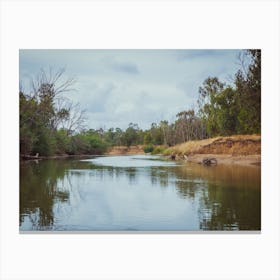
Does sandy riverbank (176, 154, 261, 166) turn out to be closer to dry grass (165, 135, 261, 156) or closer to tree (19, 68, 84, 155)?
dry grass (165, 135, 261, 156)

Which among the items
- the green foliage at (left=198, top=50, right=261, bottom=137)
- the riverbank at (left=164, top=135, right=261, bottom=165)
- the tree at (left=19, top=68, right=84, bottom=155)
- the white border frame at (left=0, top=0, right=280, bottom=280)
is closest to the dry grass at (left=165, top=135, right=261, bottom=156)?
the riverbank at (left=164, top=135, right=261, bottom=165)

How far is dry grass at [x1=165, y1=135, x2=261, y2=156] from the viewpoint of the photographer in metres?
6.90

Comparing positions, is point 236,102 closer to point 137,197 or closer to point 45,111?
point 137,197

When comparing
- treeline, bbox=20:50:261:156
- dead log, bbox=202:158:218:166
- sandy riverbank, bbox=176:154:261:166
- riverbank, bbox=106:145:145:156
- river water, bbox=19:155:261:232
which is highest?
treeline, bbox=20:50:261:156

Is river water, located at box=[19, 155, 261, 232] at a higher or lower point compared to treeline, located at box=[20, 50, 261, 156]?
lower

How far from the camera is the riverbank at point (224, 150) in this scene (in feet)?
22.7

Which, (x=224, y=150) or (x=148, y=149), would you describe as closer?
(x=148, y=149)

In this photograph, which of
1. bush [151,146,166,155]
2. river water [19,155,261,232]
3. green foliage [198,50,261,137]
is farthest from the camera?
bush [151,146,166,155]

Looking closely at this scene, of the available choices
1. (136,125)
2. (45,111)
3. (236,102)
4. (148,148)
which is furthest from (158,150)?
(45,111)

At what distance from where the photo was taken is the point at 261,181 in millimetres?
6145

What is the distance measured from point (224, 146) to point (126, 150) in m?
1.94

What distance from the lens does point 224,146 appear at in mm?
8367

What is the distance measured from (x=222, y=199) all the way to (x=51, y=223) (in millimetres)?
2720
